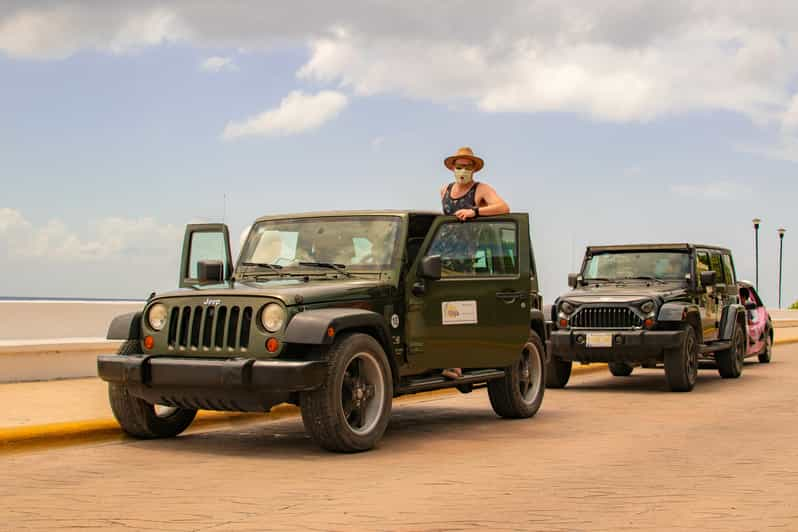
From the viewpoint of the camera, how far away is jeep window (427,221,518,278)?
418 inches

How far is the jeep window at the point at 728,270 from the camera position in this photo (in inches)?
722

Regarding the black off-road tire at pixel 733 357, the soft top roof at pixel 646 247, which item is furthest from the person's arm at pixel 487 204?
the black off-road tire at pixel 733 357

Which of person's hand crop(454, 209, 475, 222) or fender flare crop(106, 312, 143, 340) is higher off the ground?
person's hand crop(454, 209, 475, 222)

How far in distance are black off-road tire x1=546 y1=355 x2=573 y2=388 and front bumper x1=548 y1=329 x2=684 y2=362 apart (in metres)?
0.33

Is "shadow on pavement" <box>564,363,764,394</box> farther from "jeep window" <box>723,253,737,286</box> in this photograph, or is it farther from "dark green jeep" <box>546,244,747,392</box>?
"jeep window" <box>723,253,737,286</box>

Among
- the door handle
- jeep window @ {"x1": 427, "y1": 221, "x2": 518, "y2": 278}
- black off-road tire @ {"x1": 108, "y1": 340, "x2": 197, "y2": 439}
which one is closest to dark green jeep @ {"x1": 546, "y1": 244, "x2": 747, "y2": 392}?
the door handle

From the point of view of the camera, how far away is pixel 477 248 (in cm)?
1084

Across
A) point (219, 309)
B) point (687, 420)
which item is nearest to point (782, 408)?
point (687, 420)

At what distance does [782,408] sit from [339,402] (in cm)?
654

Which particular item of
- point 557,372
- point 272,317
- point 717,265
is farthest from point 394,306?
point 717,265

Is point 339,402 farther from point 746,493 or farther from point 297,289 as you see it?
point 746,493

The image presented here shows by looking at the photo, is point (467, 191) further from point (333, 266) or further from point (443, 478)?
point (443, 478)

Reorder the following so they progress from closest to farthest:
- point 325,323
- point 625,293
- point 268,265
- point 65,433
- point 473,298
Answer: point 325,323 → point 65,433 → point 268,265 → point 473,298 → point 625,293

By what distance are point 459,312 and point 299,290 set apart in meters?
1.91
